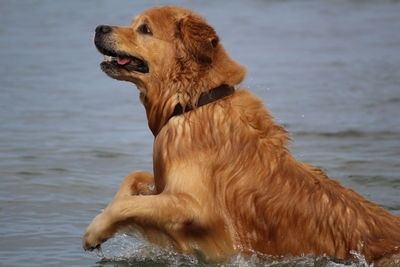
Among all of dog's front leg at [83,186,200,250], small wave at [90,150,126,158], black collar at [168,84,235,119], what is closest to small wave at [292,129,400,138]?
small wave at [90,150,126,158]

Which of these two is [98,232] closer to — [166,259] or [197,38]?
[166,259]

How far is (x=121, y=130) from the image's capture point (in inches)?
520

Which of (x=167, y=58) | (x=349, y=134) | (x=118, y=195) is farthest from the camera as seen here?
(x=349, y=134)

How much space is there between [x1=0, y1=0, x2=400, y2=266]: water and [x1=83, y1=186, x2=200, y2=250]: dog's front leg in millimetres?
477

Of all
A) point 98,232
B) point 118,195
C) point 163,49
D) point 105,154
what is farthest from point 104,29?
point 105,154

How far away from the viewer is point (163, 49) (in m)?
7.36

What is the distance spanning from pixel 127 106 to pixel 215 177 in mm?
8004

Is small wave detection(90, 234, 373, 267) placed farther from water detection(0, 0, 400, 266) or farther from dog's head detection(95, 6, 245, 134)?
dog's head detection(95, 6, 245, 134)

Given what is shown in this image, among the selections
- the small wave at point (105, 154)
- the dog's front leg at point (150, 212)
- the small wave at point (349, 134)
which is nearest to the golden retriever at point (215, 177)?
the dog's front leg at point (150, 212)

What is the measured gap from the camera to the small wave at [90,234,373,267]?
6.90 metres

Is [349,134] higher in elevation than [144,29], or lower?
lower

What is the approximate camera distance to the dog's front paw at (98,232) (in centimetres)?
705

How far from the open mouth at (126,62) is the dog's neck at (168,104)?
0.25m

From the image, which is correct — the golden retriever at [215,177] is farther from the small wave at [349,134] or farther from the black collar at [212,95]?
the small wave at [349,134]
